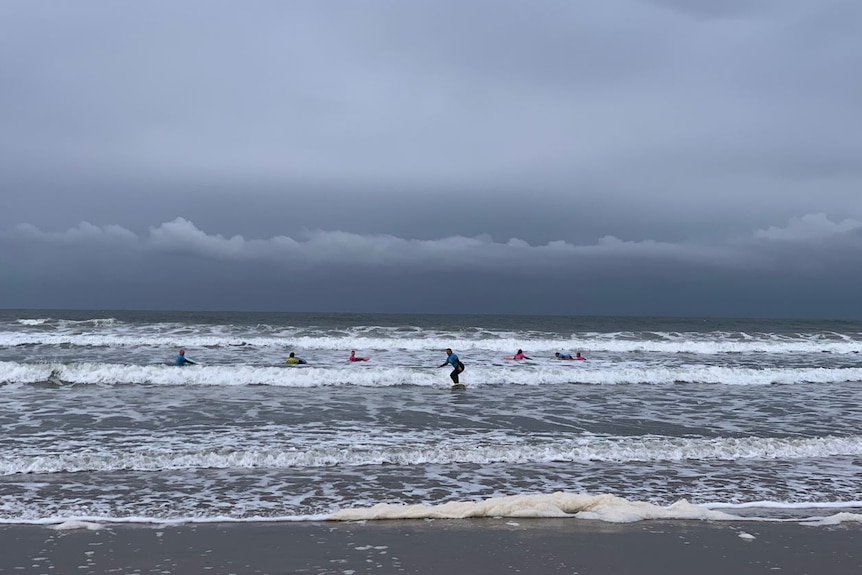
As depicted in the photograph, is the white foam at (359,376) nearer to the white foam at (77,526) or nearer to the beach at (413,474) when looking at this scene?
the beach at (413,474)

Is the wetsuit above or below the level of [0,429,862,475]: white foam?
above

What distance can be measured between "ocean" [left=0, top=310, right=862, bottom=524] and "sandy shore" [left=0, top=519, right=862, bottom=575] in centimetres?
45

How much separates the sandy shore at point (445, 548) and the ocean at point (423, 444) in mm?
447

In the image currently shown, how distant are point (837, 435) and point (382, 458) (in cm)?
1044

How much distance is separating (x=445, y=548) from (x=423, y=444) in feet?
18.8

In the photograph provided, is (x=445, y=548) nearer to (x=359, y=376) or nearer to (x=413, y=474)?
(x=413, y=474)

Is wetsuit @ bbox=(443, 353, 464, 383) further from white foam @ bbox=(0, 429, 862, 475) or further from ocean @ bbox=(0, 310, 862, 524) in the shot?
white foam @ bbox=(0, 429, 862, 475)

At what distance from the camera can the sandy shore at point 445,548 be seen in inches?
253

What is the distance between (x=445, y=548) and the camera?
702 centimetres

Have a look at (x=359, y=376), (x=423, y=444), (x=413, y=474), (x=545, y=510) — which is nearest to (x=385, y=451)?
(x=423, y=444)

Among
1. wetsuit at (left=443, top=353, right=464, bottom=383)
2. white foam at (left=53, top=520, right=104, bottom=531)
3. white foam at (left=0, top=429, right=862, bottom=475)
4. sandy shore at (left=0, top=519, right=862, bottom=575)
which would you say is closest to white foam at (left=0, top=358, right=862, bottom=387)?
wetsuit at (left=443, top=353, right=464, bottom=383)

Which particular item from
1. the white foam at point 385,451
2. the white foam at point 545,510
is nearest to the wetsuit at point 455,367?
the white foam at point 385,451

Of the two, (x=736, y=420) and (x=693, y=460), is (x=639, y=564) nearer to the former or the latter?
(x=693, y=460)

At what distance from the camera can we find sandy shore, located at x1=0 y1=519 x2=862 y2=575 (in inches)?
253
